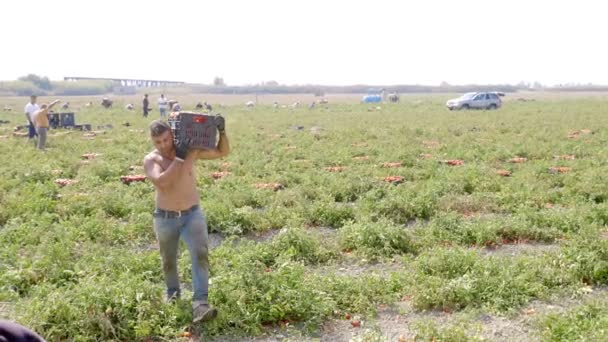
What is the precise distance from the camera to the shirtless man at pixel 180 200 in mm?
5094

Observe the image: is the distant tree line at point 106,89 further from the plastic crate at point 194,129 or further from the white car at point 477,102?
the plastic crate at point 194,129

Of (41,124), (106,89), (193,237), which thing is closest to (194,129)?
(193,237)

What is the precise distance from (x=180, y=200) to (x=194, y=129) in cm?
64

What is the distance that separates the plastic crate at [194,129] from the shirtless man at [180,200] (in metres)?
0.06

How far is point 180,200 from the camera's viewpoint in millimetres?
5199

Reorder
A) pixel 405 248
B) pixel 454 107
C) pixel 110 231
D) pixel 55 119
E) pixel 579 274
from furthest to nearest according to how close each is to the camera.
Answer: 1. pixel 454 107
2. pixel 55 119
3. pixel 110 231
4. pixel 405 248
5. pixel 579 274

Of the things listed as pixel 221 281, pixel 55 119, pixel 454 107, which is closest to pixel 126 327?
pixel 221 281

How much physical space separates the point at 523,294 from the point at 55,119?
23046 mm

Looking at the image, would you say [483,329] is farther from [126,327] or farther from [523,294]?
[126,327]

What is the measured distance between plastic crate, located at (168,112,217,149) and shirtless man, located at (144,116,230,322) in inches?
2.3

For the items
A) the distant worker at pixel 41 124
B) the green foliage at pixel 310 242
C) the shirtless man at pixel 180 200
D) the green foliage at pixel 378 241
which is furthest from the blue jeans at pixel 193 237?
the distant worker at pixel 41 124

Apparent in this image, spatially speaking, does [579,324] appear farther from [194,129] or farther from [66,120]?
[66,120]

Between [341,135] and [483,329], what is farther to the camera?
[341,135]

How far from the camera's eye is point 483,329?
17.0 feet
